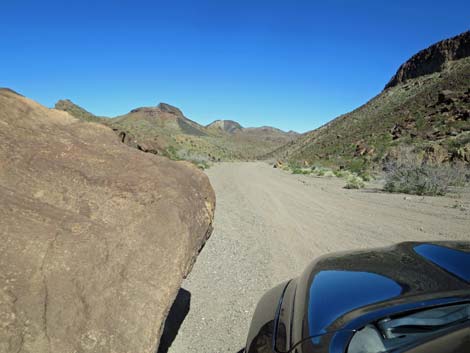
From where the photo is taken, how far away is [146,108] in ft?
480

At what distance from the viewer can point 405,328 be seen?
152 centimetres

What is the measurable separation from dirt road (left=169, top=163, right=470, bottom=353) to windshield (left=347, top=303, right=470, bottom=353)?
6.50 ft

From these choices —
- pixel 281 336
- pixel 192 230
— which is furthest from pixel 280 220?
pixel 281 336

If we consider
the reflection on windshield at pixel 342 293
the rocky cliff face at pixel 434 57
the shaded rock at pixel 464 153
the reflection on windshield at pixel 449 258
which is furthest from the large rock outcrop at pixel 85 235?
the rocky cliff face at pixel 434 57

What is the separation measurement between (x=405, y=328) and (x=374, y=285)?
1.24ft

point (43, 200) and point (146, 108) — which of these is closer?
point (43, 200)

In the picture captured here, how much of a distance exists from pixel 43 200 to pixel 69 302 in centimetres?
85

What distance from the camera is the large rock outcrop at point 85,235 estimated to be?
69.5 inches

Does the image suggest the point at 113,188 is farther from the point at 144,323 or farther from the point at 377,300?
the point at 377,300

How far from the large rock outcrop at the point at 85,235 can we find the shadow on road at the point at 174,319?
1.18m

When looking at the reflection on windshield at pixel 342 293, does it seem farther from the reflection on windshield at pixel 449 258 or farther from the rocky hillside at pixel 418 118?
the rocky hillside at pixel 418 118

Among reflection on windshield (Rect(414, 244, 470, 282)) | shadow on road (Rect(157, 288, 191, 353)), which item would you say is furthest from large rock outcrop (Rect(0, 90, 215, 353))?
reflection on windshield (Rect(414, 244, 470, 282))

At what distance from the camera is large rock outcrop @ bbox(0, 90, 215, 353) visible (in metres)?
1.77

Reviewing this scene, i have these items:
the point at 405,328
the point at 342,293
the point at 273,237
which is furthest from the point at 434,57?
the point at 405,328
